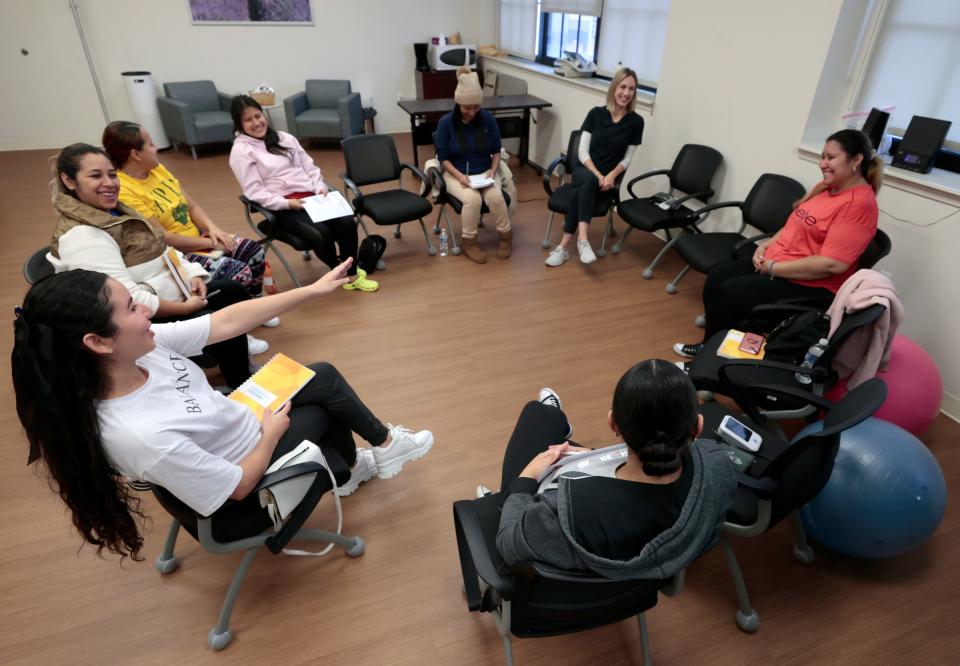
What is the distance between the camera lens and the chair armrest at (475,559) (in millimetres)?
1328

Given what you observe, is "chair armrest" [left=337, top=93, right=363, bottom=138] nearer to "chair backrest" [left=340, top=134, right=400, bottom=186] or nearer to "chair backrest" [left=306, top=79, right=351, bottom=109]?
"chair backrest" [left=306, top=79, right=351, bottom=109]

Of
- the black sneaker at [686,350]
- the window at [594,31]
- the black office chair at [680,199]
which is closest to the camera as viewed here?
the black sneaker at [686,350]

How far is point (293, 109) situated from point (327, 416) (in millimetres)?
6383

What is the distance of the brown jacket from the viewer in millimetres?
2355

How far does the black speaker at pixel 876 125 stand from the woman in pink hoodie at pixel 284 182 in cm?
325

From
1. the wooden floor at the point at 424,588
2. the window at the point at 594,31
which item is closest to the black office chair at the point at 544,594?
the wooden floor at the point at 424,588

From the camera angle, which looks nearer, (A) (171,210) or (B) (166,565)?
(B) (166,565)

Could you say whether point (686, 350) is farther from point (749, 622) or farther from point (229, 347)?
point (229, 347)

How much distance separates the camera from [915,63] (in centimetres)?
294

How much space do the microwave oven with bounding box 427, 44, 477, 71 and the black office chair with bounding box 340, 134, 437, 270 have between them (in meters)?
3.56

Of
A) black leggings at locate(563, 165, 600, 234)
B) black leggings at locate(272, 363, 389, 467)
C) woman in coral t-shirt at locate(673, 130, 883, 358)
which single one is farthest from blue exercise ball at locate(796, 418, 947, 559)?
black leggings at locate(563, 165, 600, 234)

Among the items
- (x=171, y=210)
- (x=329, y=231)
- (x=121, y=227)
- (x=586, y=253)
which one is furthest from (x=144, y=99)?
(x=586, y=253)

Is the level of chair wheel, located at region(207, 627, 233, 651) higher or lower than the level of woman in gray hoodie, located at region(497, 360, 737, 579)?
lower

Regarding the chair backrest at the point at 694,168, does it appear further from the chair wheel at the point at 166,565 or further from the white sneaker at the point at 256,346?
the chair wheel at the point at 166,565
